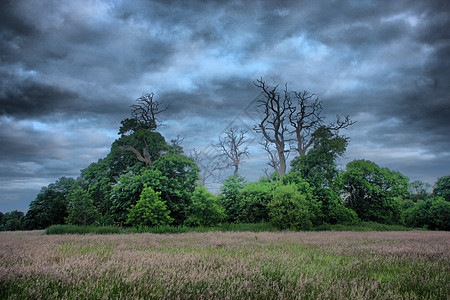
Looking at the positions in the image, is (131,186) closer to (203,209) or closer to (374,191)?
(203,209)

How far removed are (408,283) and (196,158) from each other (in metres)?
27.9

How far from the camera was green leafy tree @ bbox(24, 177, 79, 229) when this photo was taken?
21766 mm

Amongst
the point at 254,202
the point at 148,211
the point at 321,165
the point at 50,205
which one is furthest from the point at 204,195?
the point at 50,205

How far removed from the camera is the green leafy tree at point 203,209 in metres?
16.6

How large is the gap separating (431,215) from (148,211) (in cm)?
2345

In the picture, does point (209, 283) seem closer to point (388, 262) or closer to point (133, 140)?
point (388, 262)

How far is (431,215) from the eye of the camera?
899 inches

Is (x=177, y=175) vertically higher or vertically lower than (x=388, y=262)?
higher

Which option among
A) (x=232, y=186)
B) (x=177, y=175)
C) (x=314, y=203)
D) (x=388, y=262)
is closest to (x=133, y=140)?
(x=177, y=175)

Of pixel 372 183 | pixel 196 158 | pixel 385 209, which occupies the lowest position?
pixel 385 209

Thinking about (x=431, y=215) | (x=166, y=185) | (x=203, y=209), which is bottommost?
(x=431, y=215)

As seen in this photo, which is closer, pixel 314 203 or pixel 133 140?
pixel 314 203

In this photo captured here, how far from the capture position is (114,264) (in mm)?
3830

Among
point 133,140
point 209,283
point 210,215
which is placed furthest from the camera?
point 133,140
